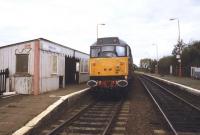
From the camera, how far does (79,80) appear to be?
3147 cm

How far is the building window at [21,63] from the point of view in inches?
734

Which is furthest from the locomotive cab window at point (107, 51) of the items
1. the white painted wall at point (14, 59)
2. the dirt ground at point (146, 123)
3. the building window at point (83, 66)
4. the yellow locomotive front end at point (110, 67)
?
the building window at point (83, 66)

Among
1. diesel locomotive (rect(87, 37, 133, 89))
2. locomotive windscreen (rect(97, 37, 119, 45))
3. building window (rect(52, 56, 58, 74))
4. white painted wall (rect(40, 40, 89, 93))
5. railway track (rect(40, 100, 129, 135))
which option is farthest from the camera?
building window (rect(52, 56, 58, 74))

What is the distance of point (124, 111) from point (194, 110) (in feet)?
10.8

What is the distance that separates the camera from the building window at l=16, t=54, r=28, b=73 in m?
18.6

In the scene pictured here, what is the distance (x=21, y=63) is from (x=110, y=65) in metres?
4.92

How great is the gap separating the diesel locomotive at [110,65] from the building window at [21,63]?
365cm

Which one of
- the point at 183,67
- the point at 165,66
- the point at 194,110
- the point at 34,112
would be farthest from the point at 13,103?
the point at 165,66

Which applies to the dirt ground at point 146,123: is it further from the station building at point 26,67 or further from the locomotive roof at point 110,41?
the station building at point 26,67

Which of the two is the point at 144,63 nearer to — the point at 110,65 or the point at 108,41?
the point at 108,41

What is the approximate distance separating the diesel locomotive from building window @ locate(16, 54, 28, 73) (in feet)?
12.0

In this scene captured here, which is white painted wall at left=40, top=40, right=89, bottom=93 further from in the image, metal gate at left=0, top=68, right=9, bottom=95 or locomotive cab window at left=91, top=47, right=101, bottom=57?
locomotive cab window at left=91, top=47, right=101, bottom=57

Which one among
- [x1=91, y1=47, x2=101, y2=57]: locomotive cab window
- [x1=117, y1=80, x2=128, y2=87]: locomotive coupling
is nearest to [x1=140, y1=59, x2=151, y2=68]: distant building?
[x1=91, y1=47, x2=101, y2=57]: locomotive cab window

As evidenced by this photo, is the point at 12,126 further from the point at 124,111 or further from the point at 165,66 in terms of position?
the point at 165,66
